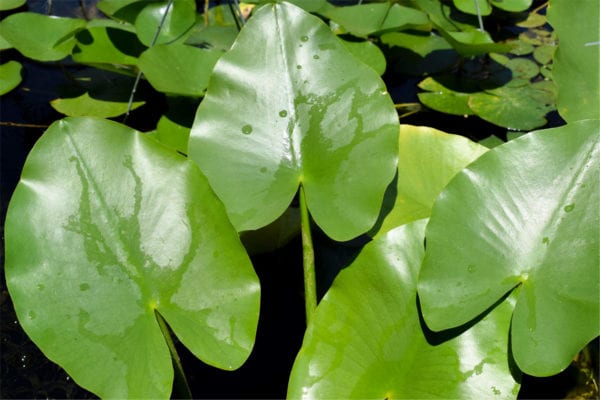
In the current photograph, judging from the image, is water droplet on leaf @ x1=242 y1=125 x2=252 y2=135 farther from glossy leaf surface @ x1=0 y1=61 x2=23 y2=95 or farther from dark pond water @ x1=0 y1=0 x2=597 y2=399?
glossy leaf surface @ x1=0 y1=61 x2=23 y2=95

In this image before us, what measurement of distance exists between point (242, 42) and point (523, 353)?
63 centimetres

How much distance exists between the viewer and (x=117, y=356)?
826mm

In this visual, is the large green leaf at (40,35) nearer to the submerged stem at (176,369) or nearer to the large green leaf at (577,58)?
the submerged stem at (176,369)

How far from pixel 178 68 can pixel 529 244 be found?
2.59ft

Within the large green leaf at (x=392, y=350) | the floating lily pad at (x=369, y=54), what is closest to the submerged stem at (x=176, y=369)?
the large green leaf at (x=392, y=350)

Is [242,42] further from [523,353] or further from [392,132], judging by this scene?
[523,353]

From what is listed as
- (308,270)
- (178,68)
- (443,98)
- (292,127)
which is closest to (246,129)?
(292,127)

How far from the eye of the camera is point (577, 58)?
1251mm

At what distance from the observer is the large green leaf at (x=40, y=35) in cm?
147

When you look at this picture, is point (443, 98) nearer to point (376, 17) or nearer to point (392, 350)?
point (376, 17)

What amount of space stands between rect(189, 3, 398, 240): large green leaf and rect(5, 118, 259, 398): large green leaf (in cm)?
11

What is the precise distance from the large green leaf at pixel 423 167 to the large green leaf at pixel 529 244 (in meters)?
0.18

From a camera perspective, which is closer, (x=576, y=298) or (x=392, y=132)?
(x=576, y=298)

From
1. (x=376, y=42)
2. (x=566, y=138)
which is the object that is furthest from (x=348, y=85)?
(x=376, y=42)
